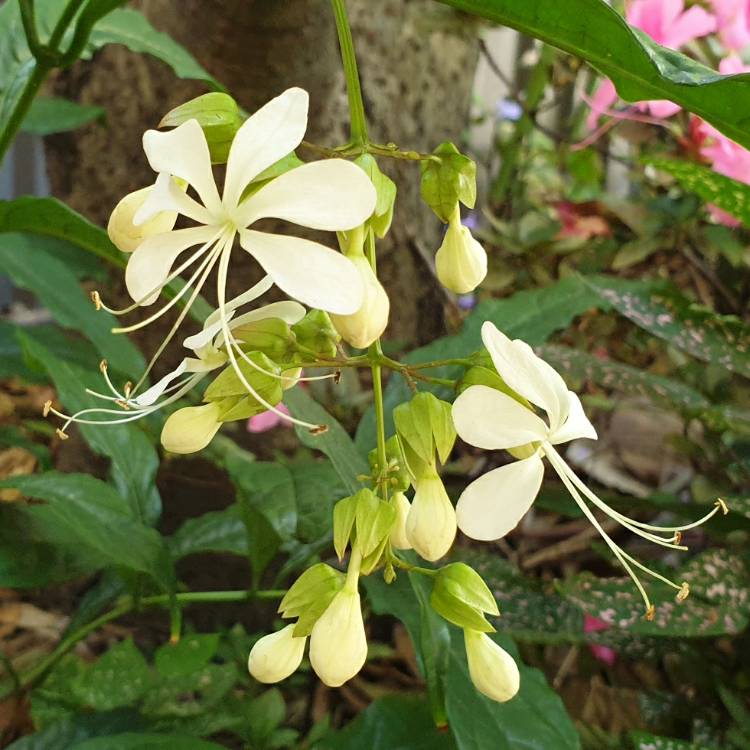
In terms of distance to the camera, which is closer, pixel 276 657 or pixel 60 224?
pixel 276 657

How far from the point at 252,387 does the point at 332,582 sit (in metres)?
0.09

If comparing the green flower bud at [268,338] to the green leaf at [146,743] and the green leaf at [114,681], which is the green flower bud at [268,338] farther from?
the green leaf at [114,681]

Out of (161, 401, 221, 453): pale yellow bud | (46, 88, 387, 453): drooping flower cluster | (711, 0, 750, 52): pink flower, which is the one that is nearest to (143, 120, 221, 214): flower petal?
(46, 88, 387, 453): drooping flower cluster

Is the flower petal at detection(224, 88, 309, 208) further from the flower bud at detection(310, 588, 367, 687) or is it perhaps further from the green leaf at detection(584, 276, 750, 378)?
the green leaf at detection(584, 276, 750, 378)

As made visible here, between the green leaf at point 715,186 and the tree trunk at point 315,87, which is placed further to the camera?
the tree trunk at point 315,87

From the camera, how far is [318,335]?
36 centimetres

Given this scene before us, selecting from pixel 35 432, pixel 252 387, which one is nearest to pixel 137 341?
pixel 35 432

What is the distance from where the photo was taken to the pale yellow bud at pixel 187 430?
0.34m

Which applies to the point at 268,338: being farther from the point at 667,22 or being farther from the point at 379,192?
the point at 667,22

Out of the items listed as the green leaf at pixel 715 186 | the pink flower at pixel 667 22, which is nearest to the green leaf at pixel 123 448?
the green leaf at pixel 715 186

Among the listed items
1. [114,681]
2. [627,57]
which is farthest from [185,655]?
[627,57]

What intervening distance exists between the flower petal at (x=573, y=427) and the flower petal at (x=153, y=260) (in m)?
0.16

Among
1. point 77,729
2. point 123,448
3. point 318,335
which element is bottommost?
point 77,729

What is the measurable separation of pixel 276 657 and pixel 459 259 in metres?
0.20
